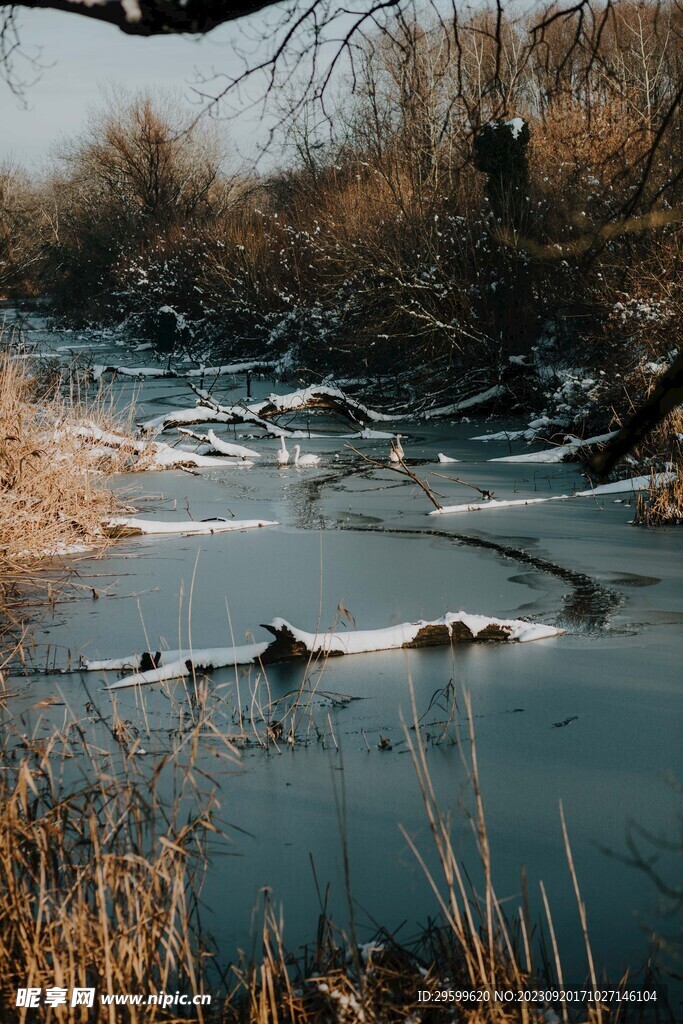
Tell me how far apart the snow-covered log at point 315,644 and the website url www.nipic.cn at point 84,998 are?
229cm

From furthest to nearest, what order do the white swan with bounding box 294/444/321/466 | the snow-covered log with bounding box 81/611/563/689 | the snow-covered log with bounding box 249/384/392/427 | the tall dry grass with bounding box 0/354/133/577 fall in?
the snow-covered log with bounding box 249/384/392/427 → the white swan with bounding box 294/444/321/466 → the tall dry grass with bounding box 0/354/133/577 → the snow-covered log with bounding box 81/611/563/689

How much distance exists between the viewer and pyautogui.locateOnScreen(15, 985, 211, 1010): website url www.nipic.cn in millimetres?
2195

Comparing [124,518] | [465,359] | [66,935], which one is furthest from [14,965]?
[465,359]

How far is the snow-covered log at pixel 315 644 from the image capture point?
4836 mm

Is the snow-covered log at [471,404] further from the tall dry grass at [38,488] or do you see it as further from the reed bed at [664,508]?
the tall dry grass at [38,488]

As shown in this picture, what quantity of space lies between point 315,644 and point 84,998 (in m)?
2.80

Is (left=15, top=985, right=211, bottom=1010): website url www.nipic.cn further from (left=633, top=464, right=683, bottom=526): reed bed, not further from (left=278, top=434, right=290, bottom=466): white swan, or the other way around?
(left=278, top=434, right=290, bottom=466): white swan

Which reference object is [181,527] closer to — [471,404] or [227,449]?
[227,449]

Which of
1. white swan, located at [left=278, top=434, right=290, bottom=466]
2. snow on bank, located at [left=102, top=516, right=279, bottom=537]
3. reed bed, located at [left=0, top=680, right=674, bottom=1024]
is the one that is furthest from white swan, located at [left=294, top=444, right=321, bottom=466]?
reed bed, located at [left=0, top=680, right=674, bottom=1024]

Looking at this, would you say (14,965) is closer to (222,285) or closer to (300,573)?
(300,573)

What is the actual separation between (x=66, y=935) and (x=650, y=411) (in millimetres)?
1661

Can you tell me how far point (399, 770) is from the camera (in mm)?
3887

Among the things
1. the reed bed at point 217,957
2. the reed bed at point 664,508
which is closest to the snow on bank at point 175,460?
the reed bed at point 664,508

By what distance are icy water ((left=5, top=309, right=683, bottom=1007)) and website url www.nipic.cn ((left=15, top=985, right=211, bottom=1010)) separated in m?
0.51
